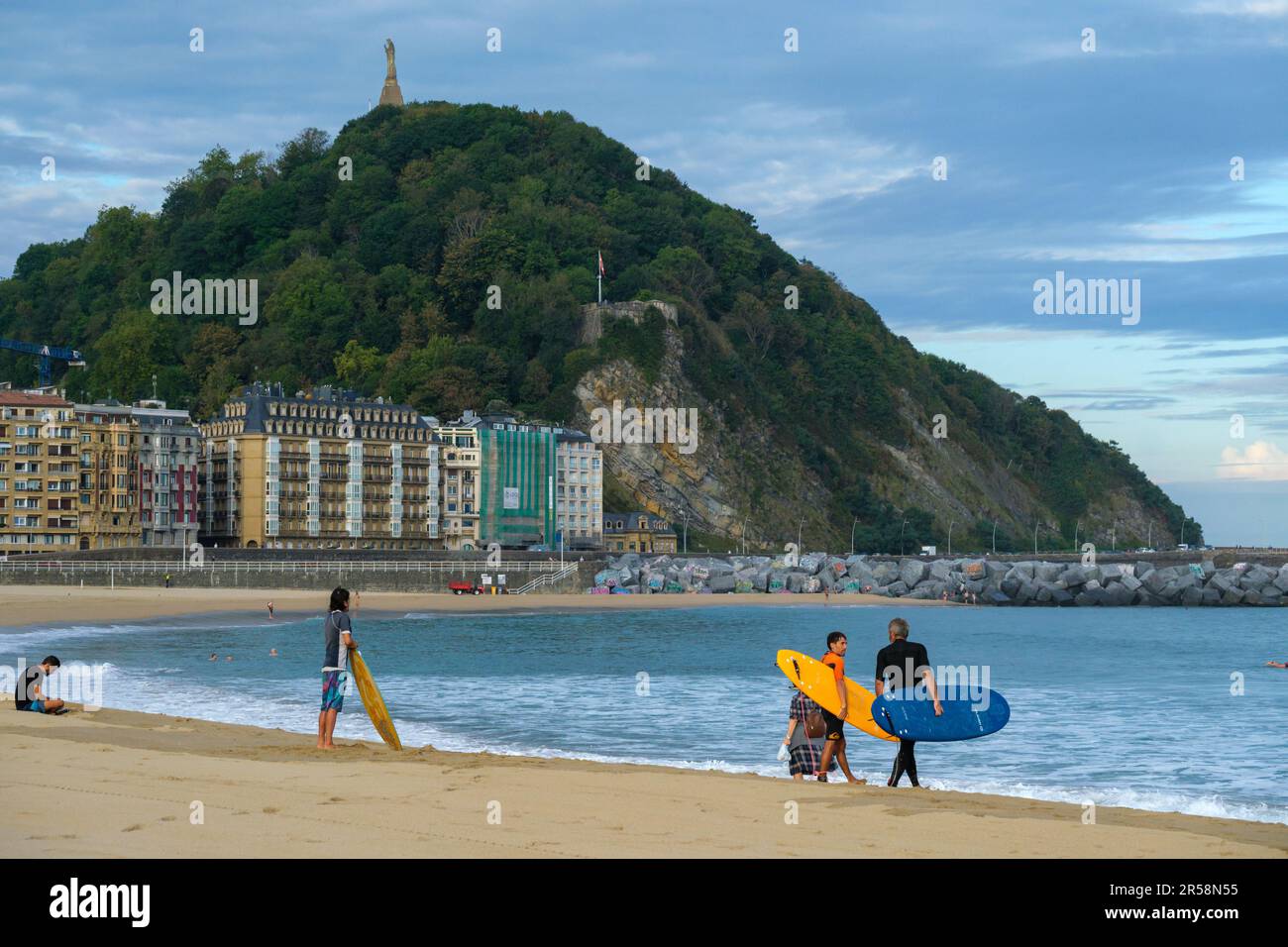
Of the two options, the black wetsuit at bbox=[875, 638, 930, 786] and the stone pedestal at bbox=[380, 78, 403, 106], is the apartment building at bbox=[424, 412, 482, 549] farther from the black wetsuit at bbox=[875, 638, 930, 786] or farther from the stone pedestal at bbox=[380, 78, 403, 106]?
the black wetsuit at bbox=[875, 638, 930, 786]

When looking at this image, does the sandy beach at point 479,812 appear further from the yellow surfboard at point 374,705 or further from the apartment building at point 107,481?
the apartment building at point 107,481

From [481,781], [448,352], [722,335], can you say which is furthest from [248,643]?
[722,335]

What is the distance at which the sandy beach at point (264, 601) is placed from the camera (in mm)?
58531

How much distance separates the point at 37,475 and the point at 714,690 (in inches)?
2909

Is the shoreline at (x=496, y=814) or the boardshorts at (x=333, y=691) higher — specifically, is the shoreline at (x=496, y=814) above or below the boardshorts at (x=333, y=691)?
below

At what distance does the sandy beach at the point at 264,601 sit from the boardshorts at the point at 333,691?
125 feet

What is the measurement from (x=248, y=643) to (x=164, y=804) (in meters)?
36.0

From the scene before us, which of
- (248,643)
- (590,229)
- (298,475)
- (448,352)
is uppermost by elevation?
(590,229)

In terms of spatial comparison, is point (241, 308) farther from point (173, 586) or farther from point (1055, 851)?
point (1055, 851)

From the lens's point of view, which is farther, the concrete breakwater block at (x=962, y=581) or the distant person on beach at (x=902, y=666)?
the concrete breakwater block at (x=962, y=581)

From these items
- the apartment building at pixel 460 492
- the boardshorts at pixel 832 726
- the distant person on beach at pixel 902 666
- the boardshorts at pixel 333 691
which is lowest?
the boardshorts at pixel 832 726

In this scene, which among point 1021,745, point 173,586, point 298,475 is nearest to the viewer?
point 1021,745

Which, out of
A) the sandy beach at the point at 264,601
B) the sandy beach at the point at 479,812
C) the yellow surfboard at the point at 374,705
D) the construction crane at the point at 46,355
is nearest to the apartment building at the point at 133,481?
the sandy beach at the point at 264,601
